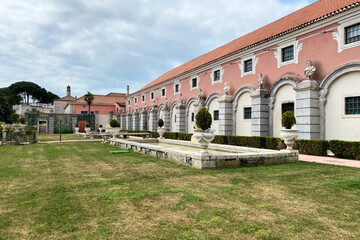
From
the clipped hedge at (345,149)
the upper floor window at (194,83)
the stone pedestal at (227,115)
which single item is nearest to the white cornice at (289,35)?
the upper floor window at (194,83)

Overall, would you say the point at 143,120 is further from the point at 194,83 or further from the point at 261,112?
the point at 261,112

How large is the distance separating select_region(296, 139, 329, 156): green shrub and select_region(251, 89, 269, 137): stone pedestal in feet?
12.0

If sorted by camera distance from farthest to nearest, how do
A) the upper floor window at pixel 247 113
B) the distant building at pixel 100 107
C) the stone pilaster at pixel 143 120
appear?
the distant building at pixel 100 107 < the stone pilaster at pixel 143 120 < the upper floor window at pixel 247 113

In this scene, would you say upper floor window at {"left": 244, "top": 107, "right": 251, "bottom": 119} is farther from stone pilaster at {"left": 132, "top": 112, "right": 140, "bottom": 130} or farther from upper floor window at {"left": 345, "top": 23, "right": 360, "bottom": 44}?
stone pilaster at {"left": 132, "top": 112, "right": 140, "bottom": 130}

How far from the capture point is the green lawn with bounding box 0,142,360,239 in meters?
3.56

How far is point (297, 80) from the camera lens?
15320 millimetres

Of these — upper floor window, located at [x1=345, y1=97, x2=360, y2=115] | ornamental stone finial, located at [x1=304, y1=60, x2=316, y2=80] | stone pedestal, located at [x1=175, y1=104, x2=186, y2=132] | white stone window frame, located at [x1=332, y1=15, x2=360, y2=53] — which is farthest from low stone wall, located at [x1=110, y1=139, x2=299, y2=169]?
stone pedestal, located at [x1=175, y1=104, x2=186, y2=132]

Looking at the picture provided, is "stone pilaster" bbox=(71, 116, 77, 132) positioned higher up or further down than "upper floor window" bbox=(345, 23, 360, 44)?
further down

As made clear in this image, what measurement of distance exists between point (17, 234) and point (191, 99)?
2471cm

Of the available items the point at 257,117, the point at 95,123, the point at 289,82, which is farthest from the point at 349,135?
the point at 95,123

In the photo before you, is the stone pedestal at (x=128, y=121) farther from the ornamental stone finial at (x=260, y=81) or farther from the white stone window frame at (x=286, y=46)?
the white stone window frame at (x=286, y=46)

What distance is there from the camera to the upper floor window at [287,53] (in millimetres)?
16327

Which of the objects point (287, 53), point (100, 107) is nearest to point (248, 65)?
point (287, 53)

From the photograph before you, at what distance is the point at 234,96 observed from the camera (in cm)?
2092
